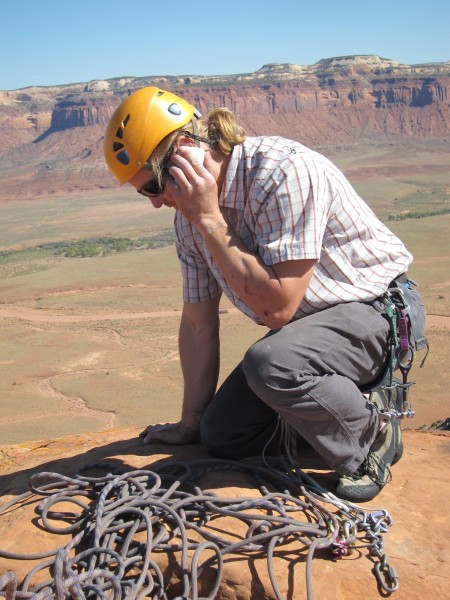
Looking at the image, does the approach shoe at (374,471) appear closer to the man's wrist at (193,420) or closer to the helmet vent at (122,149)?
the man's wrist at (193,420)

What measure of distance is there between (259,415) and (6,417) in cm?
1274

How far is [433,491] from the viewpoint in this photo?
385cm

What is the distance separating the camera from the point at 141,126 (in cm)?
342

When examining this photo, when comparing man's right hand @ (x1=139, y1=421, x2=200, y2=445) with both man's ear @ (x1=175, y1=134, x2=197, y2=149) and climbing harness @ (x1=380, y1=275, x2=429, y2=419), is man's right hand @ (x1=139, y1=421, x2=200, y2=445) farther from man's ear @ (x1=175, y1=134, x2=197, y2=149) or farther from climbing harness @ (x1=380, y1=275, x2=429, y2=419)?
man's ear @ (x1=175, y1=134, x2=197, y2=149)

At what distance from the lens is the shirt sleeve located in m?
3.27

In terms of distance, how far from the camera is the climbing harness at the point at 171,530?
2.95m

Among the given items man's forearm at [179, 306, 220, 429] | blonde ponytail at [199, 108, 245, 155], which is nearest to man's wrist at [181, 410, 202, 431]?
man's forearm at [179, 306, 220, 429]

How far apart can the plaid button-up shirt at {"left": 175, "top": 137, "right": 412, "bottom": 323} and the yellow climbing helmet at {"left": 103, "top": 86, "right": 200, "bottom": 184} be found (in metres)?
0.32

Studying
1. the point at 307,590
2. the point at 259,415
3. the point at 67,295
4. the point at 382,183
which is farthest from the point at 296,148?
the point at 382,183

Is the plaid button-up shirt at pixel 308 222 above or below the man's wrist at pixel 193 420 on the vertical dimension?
above

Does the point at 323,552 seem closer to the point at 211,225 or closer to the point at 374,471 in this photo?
the point at 374,471

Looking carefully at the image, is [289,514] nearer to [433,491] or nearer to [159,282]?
[433,491]

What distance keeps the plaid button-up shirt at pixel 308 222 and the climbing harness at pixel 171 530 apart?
0.88 metres

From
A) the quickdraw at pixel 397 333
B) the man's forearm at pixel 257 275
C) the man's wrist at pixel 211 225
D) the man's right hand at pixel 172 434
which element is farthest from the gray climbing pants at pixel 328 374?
the man's right hand at pixel 172 434
